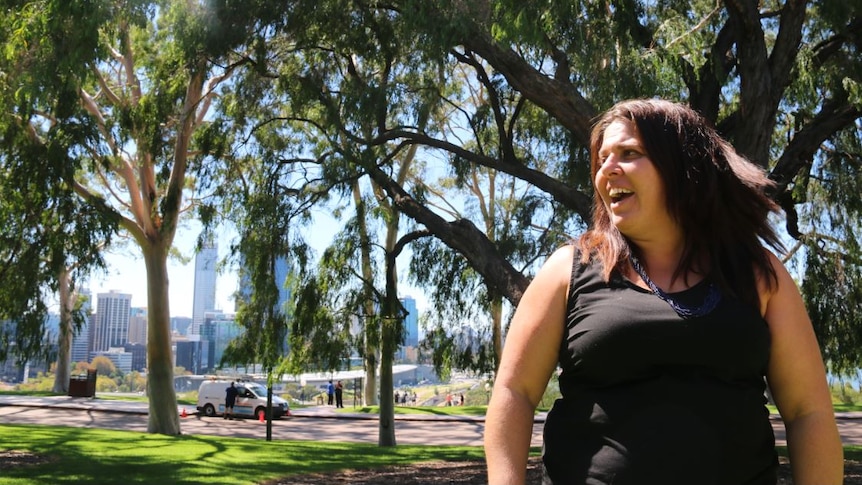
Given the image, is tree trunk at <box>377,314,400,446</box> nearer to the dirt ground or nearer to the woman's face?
the dirt ground

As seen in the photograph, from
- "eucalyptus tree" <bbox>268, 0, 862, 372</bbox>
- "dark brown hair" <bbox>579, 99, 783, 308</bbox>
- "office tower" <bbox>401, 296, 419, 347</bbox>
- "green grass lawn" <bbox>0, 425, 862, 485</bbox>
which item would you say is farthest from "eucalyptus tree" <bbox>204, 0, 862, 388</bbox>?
"dark brown hair" <bbox>579, 99, 783, 308</bbox>

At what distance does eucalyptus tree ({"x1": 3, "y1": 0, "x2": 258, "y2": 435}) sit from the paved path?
175 inches

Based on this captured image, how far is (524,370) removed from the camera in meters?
1.70

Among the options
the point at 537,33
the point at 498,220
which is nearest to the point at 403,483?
the point at 498,220

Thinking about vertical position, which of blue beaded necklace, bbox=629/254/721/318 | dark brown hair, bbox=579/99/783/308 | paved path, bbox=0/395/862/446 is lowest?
paved path, bbox=0/395/862/446

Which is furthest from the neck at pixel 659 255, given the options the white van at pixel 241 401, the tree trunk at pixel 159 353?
the white van at pixel 241 401

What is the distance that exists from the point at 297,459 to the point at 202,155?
5.74m

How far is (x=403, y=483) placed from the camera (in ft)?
39.0

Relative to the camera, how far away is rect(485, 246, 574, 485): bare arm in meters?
1.67

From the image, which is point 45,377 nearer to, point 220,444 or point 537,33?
point 220,444

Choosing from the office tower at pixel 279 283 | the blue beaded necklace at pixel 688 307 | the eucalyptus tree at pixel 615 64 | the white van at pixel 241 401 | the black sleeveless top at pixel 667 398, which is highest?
the eucalyptus tree at pixel 615 64

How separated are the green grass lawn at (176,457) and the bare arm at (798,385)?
35.4 feet

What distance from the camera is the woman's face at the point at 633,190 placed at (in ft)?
5.63

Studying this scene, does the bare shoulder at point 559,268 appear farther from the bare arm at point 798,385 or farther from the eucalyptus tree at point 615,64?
the eucalyptus tree at point 615,64
